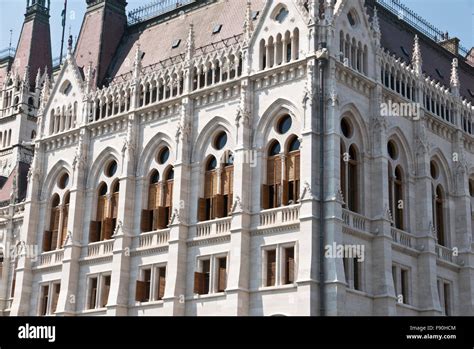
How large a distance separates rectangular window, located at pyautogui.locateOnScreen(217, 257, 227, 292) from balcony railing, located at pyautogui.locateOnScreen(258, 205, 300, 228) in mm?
3311

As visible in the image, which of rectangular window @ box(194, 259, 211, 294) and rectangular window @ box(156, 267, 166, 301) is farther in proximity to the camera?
rectangular window @ box(156, 267, 166, 301)

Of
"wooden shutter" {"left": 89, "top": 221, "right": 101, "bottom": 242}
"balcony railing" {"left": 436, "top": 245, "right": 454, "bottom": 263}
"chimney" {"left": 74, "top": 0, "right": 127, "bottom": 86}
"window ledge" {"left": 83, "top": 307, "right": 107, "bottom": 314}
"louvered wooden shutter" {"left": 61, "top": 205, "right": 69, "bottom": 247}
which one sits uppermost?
"chimney" {"left": 74, "top": 0, "right": 127, "bottom": 86}

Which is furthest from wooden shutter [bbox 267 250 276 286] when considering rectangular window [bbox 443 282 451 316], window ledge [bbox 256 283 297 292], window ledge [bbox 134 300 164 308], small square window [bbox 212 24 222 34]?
small square window [bbox 212 24 222 34]

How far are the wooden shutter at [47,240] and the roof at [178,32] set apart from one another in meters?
12.2

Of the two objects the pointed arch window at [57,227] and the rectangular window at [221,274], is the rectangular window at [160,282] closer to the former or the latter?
the rectangular window at [221,274]

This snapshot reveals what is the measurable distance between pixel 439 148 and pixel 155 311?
2088 centimetres

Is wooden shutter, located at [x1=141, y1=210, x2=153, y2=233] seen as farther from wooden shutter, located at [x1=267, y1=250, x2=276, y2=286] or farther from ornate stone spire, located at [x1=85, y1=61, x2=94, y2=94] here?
ornate stone spire, located at [x1=85, y1=61, x2=94, y2=94]

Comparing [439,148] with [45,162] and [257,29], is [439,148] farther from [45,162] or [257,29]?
[45,162]

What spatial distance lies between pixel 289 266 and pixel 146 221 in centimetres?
1151

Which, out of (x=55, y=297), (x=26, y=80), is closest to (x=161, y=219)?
(x=55, y=297)

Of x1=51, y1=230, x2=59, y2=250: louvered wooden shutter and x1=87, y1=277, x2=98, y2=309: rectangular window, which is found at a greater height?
x1=51, y1=230, x2=59, y2=250: louvered wooden shutter

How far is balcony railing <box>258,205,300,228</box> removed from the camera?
44.2m

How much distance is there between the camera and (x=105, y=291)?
172ft
